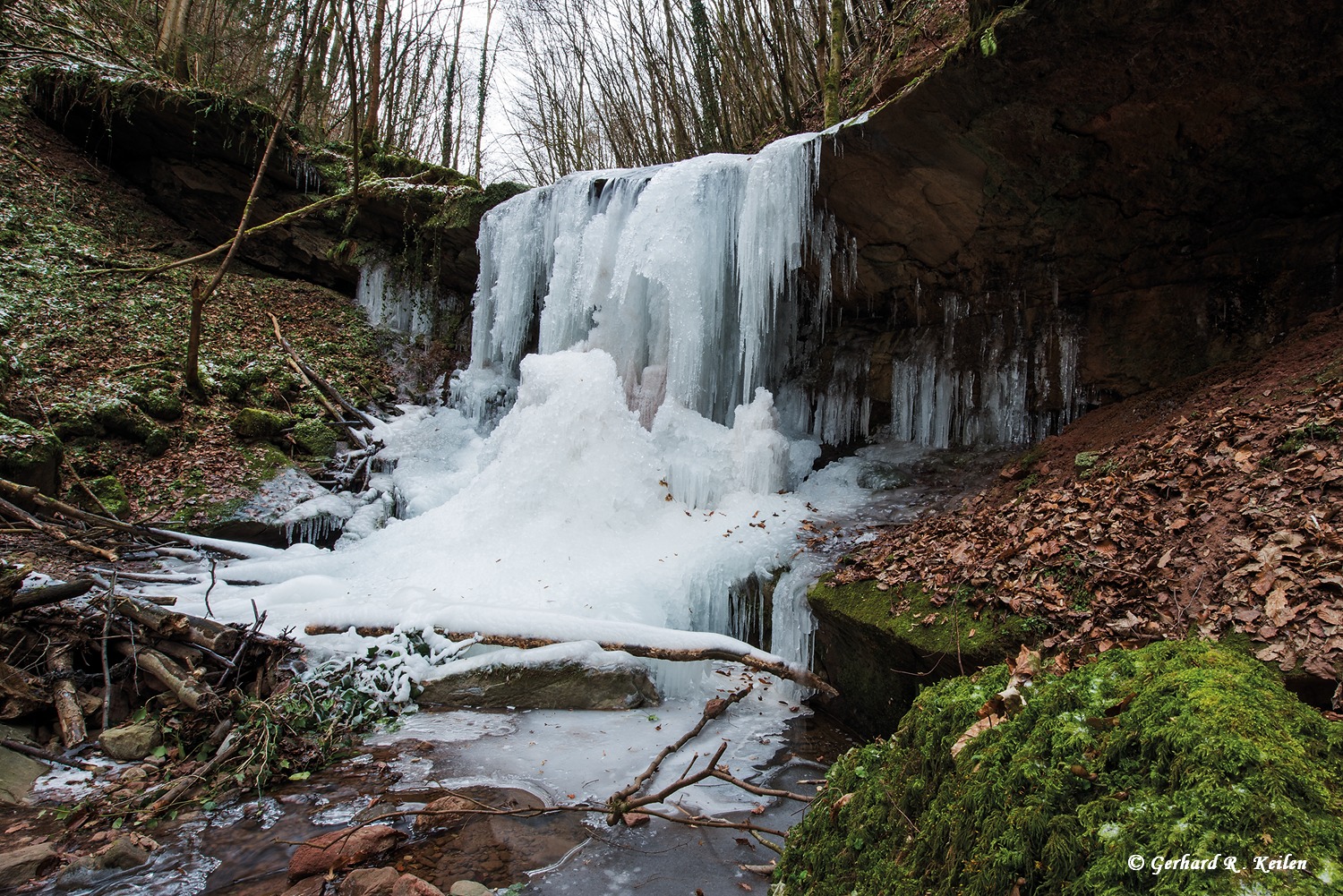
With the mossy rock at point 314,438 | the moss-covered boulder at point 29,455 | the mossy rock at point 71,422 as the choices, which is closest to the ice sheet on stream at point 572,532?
the mossy rock at point 314,438

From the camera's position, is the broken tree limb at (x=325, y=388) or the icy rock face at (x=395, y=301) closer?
the broken tree limb at (x=325, y=388)

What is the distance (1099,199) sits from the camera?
6285mm

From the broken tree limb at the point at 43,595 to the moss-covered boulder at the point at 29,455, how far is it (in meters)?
3.30

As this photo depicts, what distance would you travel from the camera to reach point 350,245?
525 inches

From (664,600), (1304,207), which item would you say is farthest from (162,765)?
(1304,207)

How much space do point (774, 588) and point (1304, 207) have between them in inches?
229

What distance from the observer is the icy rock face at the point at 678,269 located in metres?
7.72

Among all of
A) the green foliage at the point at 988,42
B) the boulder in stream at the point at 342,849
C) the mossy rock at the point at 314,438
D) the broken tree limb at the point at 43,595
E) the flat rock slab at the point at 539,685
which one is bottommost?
the flat rock slab at the point at 539,685

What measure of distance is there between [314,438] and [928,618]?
913 centimetres

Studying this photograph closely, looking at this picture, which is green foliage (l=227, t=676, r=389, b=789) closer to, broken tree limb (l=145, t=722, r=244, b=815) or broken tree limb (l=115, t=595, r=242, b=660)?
broken tree limb (l=145, t=722, r=244, b=815)

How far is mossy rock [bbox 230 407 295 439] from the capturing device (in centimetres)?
923

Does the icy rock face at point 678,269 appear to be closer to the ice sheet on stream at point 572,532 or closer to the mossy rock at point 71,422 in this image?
the ice sheet on stream at point 572,532

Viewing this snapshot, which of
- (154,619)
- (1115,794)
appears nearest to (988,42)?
(1115,794)

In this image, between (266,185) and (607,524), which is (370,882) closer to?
(607,524)
